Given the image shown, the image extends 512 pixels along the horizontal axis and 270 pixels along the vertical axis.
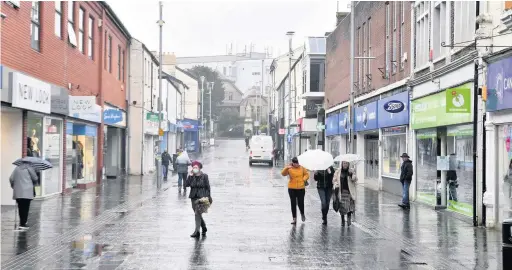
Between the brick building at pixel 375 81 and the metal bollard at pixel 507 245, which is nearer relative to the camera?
the metal bollard at pixel 507 245

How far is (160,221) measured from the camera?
1538cm

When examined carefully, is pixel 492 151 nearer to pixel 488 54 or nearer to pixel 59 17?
pixel 488 54

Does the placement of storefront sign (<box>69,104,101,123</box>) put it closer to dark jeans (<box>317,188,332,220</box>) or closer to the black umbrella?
the black umbrella

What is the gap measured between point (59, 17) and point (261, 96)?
10069 cm

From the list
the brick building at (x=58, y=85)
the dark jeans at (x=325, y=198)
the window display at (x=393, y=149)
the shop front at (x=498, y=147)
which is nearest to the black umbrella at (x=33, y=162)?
the brick building at (x=58, y=85)

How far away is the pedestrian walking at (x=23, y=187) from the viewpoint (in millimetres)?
13578

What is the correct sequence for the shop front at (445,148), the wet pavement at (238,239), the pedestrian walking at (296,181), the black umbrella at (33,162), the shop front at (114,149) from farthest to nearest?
the shop front at (114,149)
the shop front at (445,148)
the pedestrian walking at (296,181)
the black umbrella at (33,162)
the wet pavement at (238,239)

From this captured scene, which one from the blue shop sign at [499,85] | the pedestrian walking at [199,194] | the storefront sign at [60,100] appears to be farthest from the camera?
the storefront sign at [60,100]

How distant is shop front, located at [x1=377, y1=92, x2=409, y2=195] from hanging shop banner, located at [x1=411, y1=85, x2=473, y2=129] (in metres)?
0.82

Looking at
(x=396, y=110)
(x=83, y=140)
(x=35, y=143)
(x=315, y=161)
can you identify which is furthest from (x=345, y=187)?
(x=83, y=140)

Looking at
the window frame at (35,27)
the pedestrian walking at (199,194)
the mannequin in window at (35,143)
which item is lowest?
the pedestrian walking at (199,194)

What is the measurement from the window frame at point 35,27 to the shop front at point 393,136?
11978mm

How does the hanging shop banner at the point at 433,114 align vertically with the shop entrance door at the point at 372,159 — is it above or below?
above

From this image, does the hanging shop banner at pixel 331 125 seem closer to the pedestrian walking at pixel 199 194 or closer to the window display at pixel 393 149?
the window display at pixel 393 149
